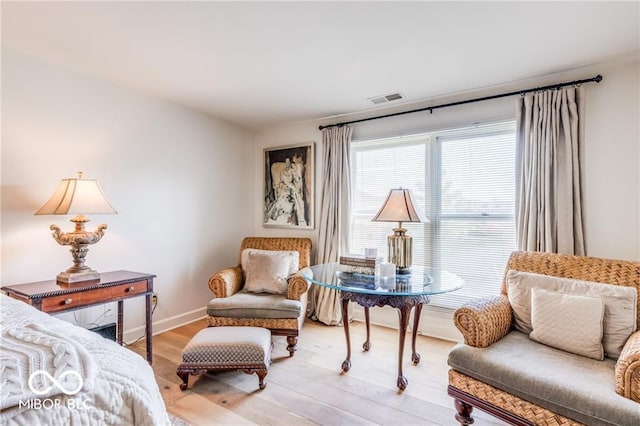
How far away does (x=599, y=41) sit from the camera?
6.64 feet

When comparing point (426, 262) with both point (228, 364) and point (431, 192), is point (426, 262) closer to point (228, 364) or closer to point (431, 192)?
point (431, 192)

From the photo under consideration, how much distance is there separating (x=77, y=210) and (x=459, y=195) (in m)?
3.11

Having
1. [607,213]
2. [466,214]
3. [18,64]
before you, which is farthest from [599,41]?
[18,64]

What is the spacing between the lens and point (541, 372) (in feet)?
4.82

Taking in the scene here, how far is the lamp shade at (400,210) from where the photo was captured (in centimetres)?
239

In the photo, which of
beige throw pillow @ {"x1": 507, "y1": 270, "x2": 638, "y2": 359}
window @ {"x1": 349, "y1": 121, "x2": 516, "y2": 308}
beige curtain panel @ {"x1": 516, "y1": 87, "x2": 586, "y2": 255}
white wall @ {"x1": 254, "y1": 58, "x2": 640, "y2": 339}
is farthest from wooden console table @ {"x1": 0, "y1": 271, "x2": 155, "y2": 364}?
white wall @ {"x1": 254, "y1": 58, "x2": 640, "y2": 339}

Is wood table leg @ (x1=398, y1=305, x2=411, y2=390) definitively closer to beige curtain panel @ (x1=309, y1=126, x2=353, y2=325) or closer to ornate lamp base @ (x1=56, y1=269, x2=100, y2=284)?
beige curtain panel @ (x1=309, y1=126, x2=353, y2=325)

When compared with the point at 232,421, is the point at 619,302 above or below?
above

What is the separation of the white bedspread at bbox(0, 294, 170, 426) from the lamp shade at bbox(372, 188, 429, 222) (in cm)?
186

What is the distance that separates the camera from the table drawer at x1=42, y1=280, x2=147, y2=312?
1.97m

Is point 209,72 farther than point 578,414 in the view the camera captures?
Yes

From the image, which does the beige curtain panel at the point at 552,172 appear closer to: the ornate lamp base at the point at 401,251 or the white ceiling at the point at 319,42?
the white ceiling at the point at 319,42

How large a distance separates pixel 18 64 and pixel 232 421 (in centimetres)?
283

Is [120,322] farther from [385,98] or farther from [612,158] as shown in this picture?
[612,158]
